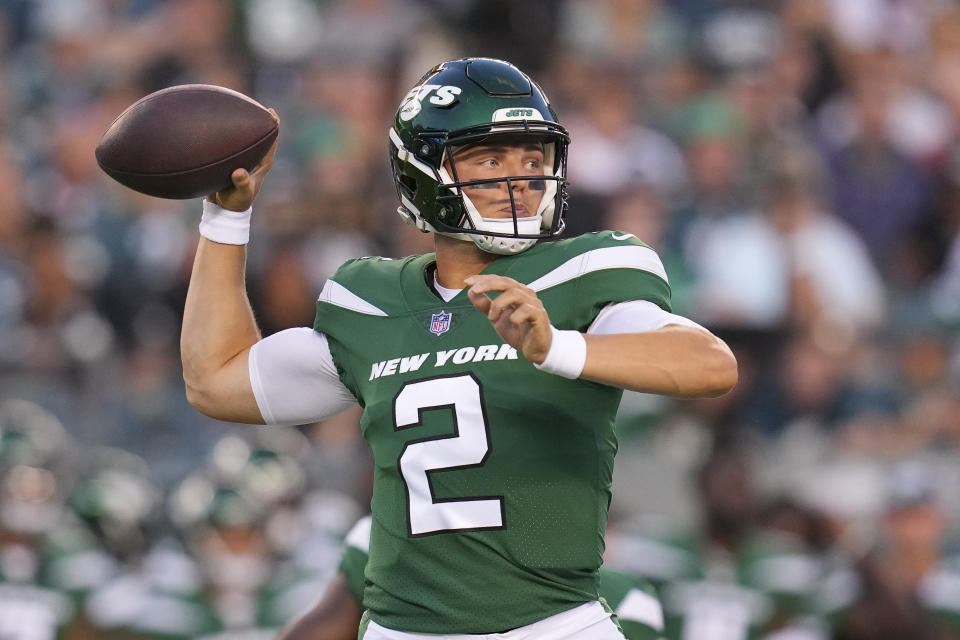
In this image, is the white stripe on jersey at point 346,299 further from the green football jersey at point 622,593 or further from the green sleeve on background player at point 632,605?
the green sleeve on background player at point 632,605

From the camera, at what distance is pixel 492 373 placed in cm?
318

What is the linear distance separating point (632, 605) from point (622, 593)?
0.04 m

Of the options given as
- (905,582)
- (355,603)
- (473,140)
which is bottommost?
(905,582)

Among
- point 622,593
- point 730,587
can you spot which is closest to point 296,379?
point 622,593

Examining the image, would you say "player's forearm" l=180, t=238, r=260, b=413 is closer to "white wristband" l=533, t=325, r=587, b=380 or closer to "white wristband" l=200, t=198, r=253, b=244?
"white wristband" l=200, t=198, r=253, b=244

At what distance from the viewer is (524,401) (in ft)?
10.4

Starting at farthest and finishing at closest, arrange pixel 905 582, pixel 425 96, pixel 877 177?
pixel 877 177 → pixel 905 582 → pixel 425 96

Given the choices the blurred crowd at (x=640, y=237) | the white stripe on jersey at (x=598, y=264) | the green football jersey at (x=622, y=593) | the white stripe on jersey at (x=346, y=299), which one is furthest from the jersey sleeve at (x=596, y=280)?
the blurred crowd at (x=640, y=237)

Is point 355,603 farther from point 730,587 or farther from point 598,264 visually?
point 730,587

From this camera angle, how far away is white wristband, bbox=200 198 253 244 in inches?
143

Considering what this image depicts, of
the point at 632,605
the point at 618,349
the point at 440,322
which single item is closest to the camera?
the point at 618,349

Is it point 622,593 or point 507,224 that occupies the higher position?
point 507,224

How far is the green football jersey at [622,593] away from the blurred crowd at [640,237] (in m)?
2.00

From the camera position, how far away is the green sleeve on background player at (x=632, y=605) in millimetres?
4113
